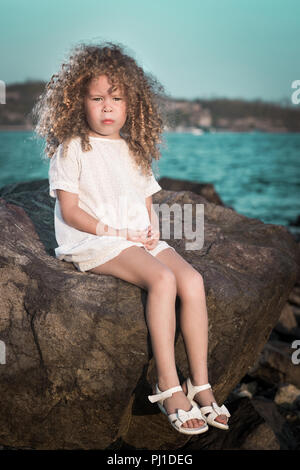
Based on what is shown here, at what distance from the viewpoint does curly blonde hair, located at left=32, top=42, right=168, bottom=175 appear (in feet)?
11.2

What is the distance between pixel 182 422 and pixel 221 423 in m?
0.23

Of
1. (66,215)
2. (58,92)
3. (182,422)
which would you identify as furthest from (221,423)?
(58,92)

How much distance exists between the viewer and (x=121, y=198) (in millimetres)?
3547

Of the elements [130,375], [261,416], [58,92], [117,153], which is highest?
[58,92]

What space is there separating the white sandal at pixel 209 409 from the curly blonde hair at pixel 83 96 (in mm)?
1579

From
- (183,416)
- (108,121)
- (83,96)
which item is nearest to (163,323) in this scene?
(183,416)

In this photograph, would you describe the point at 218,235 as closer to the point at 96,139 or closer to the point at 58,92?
the point at 96,139

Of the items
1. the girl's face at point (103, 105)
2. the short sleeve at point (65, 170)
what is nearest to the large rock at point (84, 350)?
the short sleeve at point (65, 170)

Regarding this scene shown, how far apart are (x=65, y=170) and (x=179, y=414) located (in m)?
1.67

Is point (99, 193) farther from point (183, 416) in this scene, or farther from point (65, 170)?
point (183, 416)

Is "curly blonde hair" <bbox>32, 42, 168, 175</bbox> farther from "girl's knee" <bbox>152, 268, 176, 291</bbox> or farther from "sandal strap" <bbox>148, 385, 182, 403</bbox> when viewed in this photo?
"sandal strap" <bbox>148, 385, 182, 403</bbox>

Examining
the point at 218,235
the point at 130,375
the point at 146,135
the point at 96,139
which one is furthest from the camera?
the point at 218,235

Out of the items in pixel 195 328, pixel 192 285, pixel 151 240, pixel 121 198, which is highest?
pixel 121 198

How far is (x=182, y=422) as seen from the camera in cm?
271
